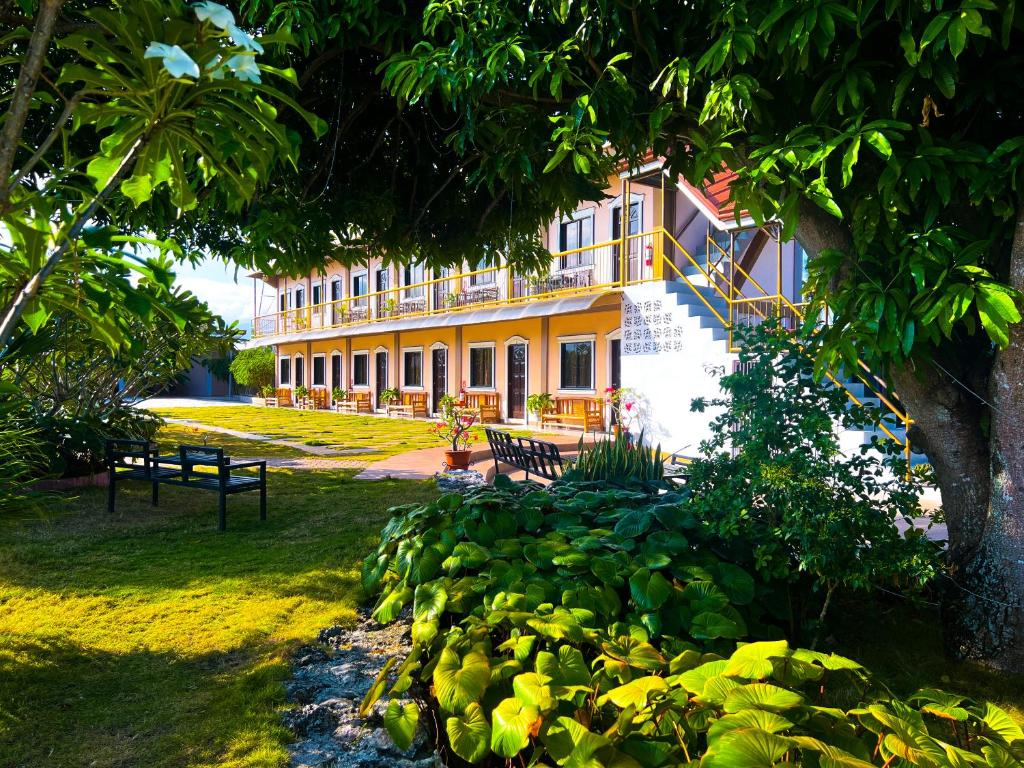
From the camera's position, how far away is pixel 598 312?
17.5 metres

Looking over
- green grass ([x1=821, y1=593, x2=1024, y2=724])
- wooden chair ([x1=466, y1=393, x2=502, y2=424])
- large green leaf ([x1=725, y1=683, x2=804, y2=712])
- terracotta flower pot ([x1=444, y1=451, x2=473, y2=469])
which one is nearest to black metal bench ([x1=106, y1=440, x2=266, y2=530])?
terracotta flower pot ([x1=444, y1=451, x2=473, y2=469])

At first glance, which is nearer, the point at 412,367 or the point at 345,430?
the point at 345,430

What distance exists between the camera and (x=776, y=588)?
338cm

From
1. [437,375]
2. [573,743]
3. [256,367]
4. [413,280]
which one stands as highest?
[413,280]

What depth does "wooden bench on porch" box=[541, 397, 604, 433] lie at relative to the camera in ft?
55.7

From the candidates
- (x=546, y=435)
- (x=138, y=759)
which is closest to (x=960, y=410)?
(x=138, y=759)

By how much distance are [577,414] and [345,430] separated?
6.45m

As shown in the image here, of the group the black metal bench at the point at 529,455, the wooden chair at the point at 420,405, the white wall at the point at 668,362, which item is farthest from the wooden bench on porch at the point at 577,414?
the black metal bench at the point at 529,455

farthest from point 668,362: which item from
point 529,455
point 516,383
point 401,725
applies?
point 401,725

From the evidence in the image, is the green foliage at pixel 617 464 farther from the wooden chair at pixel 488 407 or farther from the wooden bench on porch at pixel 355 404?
the wooden bench on porch at pixel 355 404

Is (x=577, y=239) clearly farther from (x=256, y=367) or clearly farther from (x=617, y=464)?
(x=256, y=367)

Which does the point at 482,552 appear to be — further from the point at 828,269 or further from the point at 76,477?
the point at 76,477

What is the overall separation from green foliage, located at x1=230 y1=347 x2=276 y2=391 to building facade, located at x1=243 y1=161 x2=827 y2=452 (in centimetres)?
612

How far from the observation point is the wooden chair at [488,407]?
20.8 meters
